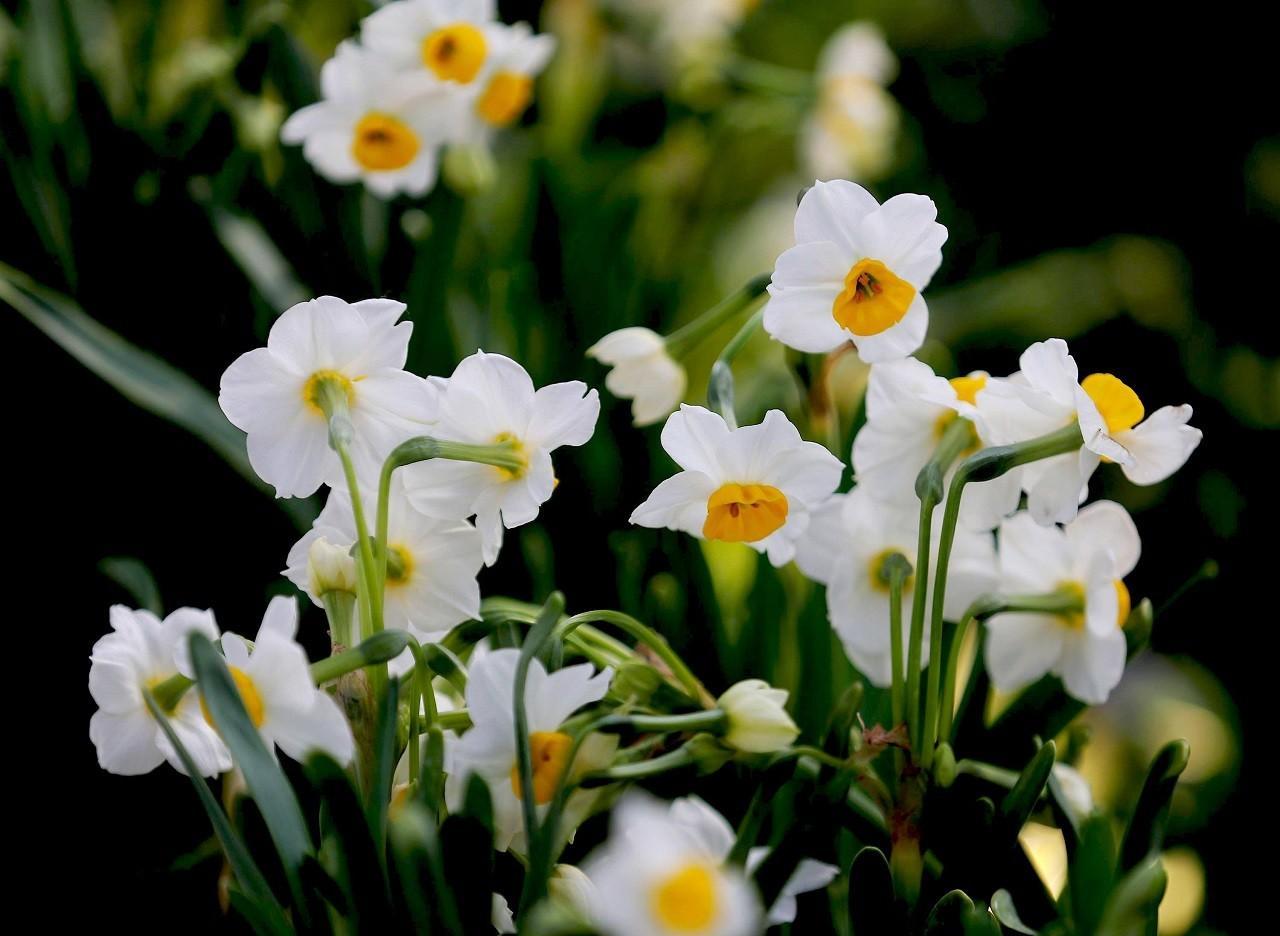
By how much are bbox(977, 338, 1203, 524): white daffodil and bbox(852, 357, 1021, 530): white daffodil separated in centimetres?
1

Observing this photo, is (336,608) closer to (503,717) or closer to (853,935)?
(503,717)

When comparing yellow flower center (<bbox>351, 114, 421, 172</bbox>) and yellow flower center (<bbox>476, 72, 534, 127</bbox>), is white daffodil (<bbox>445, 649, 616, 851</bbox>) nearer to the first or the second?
yellow flower center (<bbox>351, 114, 421, 172</bbox>)

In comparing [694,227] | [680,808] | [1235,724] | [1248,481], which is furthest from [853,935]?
[1248,481]

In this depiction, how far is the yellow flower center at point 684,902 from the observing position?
0.26 m

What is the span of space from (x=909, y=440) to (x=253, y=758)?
231 millimetres

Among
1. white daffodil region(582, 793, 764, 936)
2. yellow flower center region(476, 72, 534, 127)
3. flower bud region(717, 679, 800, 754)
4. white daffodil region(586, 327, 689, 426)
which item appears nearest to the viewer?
white daffodil region(582, 793, 764, 936)

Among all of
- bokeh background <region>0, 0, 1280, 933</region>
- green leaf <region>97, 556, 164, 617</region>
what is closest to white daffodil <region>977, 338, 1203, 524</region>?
bokeh background <region>0, 0, 1280, 933</region>

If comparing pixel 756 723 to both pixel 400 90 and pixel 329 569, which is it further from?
pixel 400 90

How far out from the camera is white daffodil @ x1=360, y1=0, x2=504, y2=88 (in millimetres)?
635

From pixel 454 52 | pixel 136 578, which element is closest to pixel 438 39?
pixel 454 52

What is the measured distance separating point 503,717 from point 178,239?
46 centimetres

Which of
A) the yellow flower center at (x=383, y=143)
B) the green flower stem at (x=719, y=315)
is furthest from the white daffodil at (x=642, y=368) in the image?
the yellow flower center at (x=383, y=143)

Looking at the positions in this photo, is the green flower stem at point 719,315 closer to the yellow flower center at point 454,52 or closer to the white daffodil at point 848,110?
the yellow flower center at point 454,52

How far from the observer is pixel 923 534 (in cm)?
37
